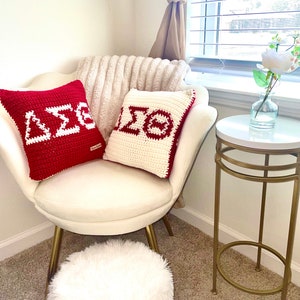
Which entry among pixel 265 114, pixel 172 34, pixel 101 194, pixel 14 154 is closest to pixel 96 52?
pixel 172 34

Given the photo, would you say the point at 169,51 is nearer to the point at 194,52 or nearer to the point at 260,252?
the point at 194,52

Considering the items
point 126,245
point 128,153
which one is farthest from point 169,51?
point 126,245

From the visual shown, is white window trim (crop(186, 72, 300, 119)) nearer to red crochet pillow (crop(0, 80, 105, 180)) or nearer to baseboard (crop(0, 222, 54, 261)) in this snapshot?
red crochet pillow (crop(0, 80, 105, 180))

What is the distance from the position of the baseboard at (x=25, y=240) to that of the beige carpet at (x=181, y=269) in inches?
1.2

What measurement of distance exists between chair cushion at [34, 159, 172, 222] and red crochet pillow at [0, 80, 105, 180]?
0.07 metres

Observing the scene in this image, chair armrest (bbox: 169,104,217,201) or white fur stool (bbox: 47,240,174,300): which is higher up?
chair armrest (bbox: 169,104,217,201)

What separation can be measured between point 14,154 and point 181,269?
0.84 m

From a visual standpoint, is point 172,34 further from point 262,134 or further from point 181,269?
point 181,269

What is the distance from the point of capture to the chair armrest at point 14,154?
117 cm

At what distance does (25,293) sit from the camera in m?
1.31

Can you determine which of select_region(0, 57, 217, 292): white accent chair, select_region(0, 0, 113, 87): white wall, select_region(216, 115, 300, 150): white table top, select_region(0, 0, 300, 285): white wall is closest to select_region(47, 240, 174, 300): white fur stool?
select_region(0, 57, 217, 292): white accent chair

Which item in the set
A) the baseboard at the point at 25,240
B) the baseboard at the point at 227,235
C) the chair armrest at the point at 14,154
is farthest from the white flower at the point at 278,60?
the baseboard at the point at 25,240

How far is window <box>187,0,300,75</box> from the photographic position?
1308 mm

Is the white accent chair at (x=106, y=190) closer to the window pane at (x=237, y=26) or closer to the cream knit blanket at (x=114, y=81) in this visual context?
the cream knit blanket at (x=114, y=81)
